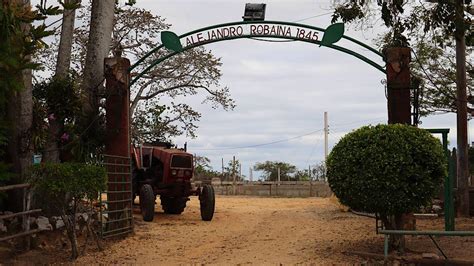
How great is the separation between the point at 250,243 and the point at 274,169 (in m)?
35.7

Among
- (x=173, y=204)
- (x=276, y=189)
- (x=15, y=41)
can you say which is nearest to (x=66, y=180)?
(x=15, y=41)

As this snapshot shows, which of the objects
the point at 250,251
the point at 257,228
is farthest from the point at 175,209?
the point at 250,251

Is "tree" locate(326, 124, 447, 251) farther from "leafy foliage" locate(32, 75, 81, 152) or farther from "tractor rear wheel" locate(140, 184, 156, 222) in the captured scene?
"tractor rear wheel" locate(140, 184, 156, 222)

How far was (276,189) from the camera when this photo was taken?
31.1 metres

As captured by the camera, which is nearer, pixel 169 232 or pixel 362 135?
pixel 362 135

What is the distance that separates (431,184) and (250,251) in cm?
313

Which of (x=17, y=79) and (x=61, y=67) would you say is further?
(x=61, y=67)

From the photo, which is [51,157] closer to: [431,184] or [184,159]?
[184,159]

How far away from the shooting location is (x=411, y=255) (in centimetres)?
852

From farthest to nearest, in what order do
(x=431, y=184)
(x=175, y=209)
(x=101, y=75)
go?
(x=175, y=209), (x=101, y=75), (x=431, y=184)

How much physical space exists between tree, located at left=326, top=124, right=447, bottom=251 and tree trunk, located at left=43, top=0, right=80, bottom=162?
5344mm

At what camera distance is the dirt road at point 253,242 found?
29.9ft

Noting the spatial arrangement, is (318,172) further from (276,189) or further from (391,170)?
(391,170)

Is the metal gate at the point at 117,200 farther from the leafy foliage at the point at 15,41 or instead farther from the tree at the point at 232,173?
the tree at the point at 232,173
